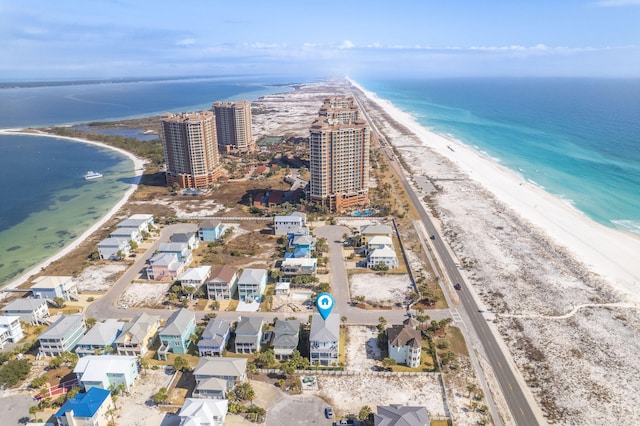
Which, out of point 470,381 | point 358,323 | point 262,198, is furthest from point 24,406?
point 262,198

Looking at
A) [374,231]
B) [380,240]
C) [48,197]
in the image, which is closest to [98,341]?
[380,240]

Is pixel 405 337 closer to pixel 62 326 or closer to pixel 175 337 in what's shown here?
pixel 175 337

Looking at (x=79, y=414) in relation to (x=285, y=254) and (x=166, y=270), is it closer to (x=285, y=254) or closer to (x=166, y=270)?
(x=166, y=270)

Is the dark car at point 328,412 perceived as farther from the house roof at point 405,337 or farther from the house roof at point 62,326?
the house roof at point 62,326

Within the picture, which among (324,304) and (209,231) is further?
(209,231)

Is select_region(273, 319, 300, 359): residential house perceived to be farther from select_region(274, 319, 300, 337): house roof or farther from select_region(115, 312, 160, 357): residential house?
select_region(115, 312, 160, 357): residential house

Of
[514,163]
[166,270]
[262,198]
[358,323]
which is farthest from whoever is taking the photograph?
[514,163]
